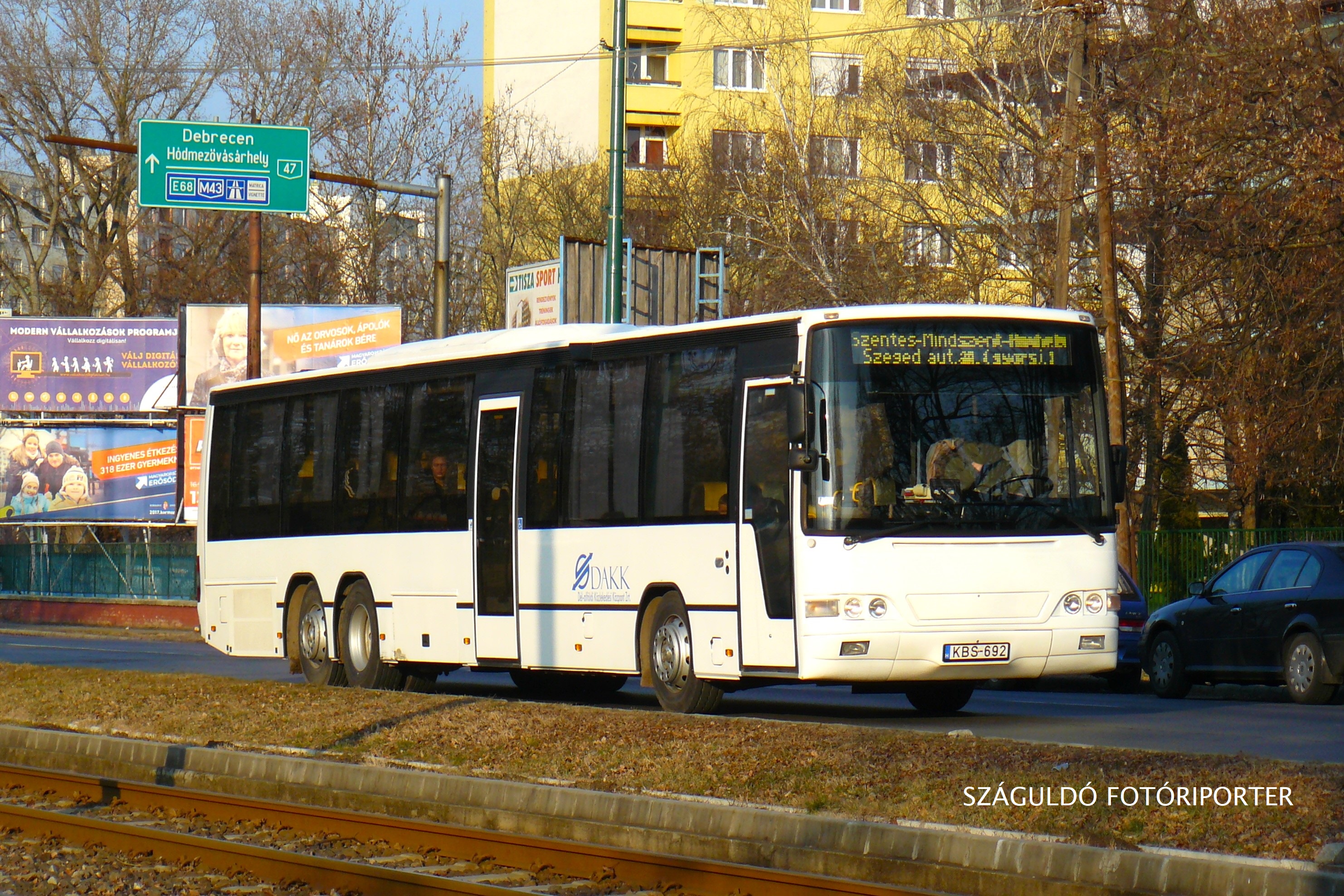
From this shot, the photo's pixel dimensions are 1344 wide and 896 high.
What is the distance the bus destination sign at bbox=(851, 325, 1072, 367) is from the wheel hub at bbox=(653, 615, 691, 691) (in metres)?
2.68

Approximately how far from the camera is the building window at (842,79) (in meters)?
41.0

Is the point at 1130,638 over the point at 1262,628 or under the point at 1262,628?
under

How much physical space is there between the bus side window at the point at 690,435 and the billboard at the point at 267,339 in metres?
29.4

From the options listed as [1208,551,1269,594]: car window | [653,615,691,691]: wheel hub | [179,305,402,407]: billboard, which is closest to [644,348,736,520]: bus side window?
[653,615,691,691]: wheel hub

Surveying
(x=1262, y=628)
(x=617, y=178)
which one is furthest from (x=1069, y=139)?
(x=1262, y=628)

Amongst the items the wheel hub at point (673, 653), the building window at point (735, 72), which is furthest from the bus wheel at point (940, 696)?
the building window at point (735, 72)

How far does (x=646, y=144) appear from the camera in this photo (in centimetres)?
6656

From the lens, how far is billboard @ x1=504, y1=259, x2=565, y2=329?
33.0 m

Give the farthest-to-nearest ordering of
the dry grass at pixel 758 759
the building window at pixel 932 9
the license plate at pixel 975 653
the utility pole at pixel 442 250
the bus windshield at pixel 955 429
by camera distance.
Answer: the building window at pixel 932 9 < the utility pole at pixel 442 250 < the license plate at pixel 975 653 < the bus windshield at pixel 955 429 < the dry grass at pixel 758 759

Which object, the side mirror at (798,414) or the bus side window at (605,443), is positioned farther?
the bus side window at (605,443)

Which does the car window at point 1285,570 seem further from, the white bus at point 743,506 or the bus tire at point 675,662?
the bus tire at point 675,662

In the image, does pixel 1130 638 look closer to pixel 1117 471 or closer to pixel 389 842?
pixel 1117 471

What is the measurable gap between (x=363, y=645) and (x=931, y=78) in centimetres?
2289

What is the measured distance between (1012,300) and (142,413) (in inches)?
895
